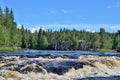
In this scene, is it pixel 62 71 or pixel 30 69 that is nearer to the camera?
pixel 30 69

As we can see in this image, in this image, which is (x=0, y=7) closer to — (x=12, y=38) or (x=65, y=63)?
(x=12, y=38)

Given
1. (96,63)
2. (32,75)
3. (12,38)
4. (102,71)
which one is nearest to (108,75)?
(102,71)

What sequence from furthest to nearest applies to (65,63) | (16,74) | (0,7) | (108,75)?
(0,7) → (65,63) → (108,75) → (16,74)

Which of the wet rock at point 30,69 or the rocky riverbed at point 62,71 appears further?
the wet rock at point 30,69

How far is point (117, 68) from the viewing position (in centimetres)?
4466

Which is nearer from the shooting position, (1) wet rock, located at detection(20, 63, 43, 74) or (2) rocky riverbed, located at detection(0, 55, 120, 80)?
(2) rocky riverbed, located at detection(0, 55, 120, 80)

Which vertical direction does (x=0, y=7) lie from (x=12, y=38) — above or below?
above

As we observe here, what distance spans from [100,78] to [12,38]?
132774 millimetres

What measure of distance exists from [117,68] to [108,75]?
6392 mm

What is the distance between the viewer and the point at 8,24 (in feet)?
544

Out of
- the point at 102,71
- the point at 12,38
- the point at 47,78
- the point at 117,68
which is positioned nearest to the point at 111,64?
the point at 117,68

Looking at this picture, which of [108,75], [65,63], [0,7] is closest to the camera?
[108,75]

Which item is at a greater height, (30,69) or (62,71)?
(30,69)

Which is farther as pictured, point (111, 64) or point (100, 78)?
point (111, 64)
